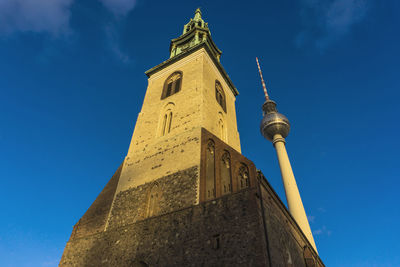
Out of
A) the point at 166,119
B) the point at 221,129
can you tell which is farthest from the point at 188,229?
the point at 221,129

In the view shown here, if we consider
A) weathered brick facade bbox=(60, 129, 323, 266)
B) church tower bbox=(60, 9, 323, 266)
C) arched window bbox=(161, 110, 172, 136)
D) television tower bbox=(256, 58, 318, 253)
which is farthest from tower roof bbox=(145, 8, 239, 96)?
television tower bbox=(256, 58, 318, 253)

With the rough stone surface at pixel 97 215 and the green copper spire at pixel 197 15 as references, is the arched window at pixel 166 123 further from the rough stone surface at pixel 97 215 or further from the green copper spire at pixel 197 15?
the green copper spire at pixel 197 15

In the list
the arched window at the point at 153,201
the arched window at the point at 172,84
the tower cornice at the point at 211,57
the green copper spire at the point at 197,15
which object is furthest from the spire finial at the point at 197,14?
the arched window at the point at 153,201

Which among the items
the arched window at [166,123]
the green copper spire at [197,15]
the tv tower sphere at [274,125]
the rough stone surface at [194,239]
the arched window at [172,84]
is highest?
the green copper spire at [197,15]

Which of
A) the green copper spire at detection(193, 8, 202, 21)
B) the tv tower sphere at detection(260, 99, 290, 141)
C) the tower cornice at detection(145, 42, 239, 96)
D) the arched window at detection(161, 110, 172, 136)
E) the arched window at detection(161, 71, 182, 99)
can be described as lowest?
the arched window at detection(161, 110, 172, 136)

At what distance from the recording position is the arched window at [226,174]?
10806 mm

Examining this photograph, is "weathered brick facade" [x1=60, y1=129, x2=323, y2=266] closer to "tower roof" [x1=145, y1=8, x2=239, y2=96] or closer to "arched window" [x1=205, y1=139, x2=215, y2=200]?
"arched window" [x1=205, y1=139, x2=215, y2=200]

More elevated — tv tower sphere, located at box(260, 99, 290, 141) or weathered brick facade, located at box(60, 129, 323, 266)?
tv tower sphere, located at box(260, 99, 290, 141)

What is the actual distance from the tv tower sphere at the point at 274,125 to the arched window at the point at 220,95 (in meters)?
15.2

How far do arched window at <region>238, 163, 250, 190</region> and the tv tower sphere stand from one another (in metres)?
24.6

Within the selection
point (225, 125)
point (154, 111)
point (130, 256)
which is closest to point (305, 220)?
point (225, 125)

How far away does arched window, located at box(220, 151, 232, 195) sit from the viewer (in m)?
10.8

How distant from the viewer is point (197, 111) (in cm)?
1571

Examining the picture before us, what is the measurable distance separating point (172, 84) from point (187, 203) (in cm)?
1201
